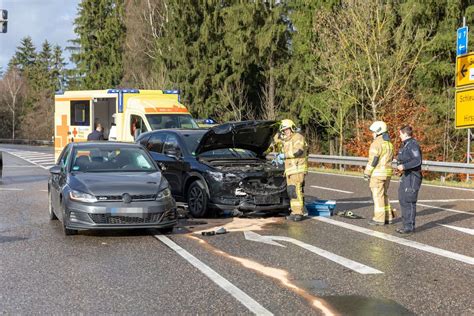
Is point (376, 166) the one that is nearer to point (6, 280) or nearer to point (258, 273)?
point (258, 273)

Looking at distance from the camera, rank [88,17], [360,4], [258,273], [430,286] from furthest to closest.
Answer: [88,17] < [360,4] < [258,273] < [430,286]

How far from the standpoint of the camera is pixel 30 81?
91375mm

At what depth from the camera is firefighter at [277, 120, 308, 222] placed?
10758 millimetres

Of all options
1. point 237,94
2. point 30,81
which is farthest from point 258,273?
point 30,81

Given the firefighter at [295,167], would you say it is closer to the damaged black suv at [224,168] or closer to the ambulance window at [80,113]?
the damaged black suv at [224,168]

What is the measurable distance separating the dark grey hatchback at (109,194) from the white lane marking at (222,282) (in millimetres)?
537

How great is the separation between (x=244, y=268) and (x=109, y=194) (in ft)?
8.77

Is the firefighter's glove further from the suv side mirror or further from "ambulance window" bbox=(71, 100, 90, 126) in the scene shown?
"ambulance window" bbox=(71, 100, 90, 126)

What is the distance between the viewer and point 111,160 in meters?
10.2

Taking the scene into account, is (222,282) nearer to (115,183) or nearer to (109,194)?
(109,194)

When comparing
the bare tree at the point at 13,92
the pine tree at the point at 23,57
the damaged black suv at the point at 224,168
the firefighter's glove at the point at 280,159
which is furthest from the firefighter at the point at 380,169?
the pine tree at the point at 23,57

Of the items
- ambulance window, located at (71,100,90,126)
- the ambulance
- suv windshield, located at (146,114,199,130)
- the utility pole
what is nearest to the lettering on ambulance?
the ambulance

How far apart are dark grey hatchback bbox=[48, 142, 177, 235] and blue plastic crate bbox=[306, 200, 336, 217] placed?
321 centimetres

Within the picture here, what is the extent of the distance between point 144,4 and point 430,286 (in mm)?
49457
